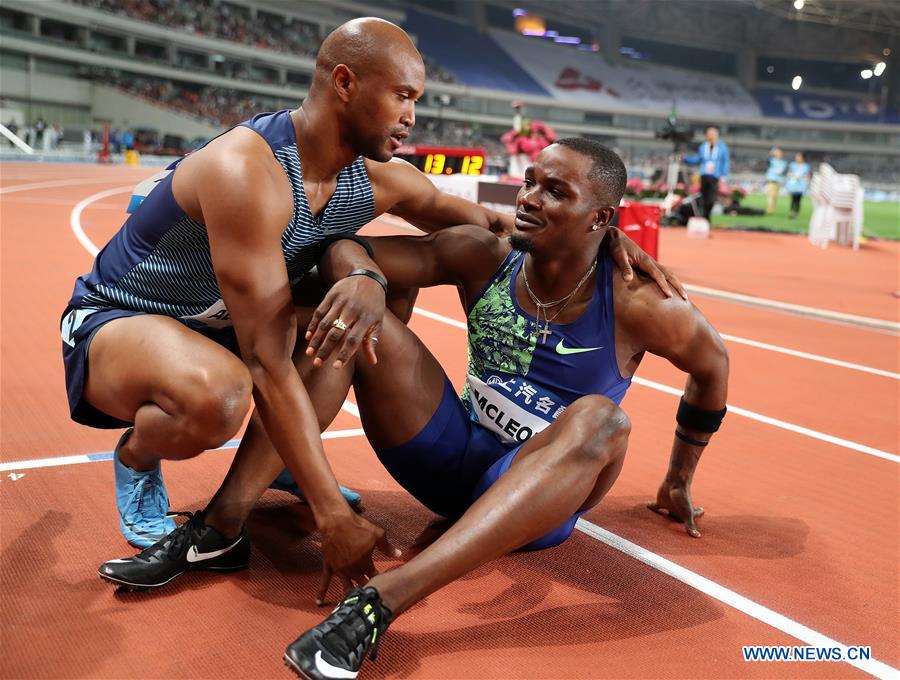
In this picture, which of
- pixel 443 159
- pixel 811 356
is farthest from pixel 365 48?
pixel 443 159

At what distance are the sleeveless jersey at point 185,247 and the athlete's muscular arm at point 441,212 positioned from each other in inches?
5.5

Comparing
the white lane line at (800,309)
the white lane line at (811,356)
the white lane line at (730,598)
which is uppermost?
the white lane line at (800,309)

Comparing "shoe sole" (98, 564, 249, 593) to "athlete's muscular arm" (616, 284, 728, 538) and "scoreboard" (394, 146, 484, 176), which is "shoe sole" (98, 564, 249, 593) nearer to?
"athlete's muscular arm" (616, 284, 728, 538)

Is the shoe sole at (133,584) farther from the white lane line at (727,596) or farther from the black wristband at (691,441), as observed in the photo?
the black wristband at (691,441)

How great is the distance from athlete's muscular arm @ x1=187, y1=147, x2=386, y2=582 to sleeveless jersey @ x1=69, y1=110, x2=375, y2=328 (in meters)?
0.18

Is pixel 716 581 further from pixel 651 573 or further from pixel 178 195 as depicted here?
pixel 178 195

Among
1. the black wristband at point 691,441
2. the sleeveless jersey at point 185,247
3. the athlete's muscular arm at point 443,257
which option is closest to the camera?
the sleeveless jersey at point 185,247

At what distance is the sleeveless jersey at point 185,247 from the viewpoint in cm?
260

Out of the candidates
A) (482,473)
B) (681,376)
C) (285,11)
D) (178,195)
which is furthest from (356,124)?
(285,11)

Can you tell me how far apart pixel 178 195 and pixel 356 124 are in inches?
22.4

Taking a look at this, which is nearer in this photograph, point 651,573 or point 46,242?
point 651,573

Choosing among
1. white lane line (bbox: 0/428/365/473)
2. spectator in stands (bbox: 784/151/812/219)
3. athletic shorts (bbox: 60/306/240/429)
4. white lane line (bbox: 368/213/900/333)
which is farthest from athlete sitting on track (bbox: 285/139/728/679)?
spectator in stands (bbox: 784/151/812/219)

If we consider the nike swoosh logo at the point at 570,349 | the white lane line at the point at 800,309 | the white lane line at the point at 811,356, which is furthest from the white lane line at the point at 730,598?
the white lane line at the point at 800,309

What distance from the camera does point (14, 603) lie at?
2.44m
